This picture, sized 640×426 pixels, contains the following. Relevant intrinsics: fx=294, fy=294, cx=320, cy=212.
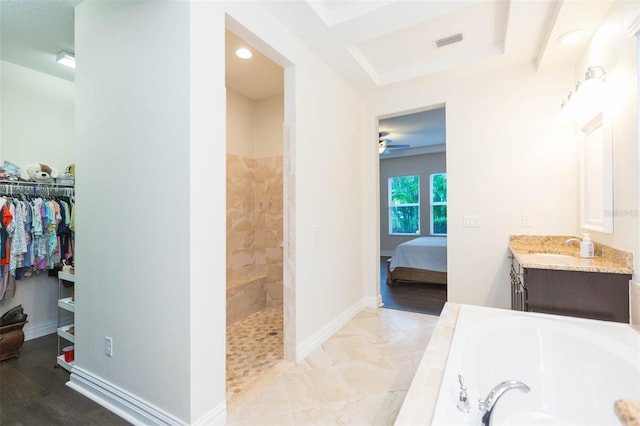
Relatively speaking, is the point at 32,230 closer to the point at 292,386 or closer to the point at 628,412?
the point at 292,386

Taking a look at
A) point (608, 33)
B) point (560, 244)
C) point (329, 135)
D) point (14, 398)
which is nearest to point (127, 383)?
point (14, 398)

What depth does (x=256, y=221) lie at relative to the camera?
394cm

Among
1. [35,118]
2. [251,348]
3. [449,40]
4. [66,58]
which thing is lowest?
[251,348]

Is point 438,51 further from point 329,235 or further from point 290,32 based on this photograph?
point 329,235

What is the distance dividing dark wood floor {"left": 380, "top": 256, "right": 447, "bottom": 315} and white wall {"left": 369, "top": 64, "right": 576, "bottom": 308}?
25.4 inches

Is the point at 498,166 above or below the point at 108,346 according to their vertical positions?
above

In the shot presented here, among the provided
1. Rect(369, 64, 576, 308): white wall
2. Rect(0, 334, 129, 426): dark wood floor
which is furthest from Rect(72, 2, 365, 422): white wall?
Rect(369, 64, 576, 308): white wall

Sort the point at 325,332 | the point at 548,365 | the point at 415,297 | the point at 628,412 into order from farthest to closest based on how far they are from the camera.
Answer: the point at 415,297 → the point at 325,332 → the point at 548,365 → the point at 628,412

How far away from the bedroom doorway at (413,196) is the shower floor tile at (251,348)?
218 centimetres

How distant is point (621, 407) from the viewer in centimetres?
65

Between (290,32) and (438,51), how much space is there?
1457mm

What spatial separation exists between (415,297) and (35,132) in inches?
188

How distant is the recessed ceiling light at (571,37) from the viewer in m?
2.13

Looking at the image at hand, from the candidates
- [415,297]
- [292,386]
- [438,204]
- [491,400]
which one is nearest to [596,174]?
Answer: [491,400]
